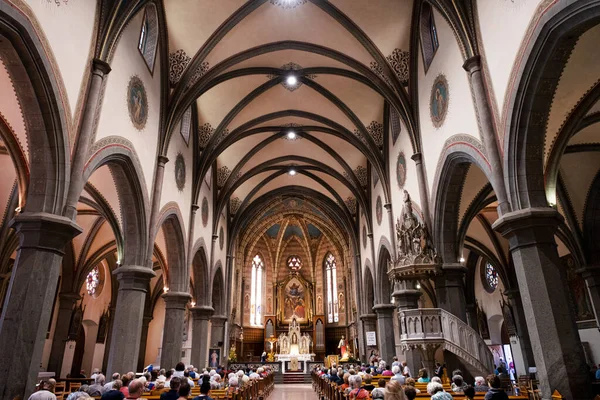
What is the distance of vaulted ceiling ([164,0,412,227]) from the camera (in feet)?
46.0

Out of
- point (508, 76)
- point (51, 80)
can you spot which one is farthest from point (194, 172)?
point (508, 76)

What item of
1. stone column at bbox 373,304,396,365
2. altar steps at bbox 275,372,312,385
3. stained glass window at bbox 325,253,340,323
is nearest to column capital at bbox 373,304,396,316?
stone column at bbox 373,304,396,365

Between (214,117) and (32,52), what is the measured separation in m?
11.4

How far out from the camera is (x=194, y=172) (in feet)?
59.9

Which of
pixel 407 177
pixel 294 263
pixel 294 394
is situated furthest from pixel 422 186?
pixel 294 263

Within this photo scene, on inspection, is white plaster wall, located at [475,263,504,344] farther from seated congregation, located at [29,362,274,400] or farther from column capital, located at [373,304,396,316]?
seated congregation, located at [29,362,274,400]

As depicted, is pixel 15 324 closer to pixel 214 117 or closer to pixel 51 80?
pixel 51 80

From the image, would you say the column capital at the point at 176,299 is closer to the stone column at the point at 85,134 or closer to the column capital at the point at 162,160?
the column capital at the point at 162,160

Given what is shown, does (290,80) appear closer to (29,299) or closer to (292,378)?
(29,299)

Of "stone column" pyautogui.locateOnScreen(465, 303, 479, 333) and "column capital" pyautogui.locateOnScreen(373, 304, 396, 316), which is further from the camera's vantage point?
"stone column" pyautogui.locateOnScreen(465, 303, 479, 333)

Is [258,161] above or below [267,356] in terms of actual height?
above

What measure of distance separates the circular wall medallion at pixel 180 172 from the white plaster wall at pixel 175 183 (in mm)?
170

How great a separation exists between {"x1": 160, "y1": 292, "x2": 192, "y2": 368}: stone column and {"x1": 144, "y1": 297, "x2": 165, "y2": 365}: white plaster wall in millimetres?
15950

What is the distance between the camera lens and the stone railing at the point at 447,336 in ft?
34.9
